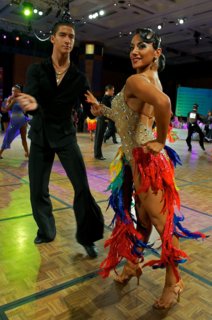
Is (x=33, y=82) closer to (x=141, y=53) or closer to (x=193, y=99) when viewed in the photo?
(x=141, y=53)

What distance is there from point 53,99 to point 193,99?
15.9 meters

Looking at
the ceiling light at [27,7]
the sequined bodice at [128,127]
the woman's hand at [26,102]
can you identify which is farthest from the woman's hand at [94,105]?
the ceiling light at [27,7]

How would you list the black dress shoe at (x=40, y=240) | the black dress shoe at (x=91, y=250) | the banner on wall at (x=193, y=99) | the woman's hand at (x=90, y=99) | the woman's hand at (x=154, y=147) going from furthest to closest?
the banner on wall at (x=193, y=99)
the black dress shoe at (x=40, y=240)
the black dress shoe at (x=91, y=250)
the woman's hand at (x=90, y=99)
the woman's hand at (x=154, y=147)

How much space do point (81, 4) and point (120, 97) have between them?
9505 millimetres

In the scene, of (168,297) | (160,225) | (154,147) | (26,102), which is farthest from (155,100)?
(168,297)

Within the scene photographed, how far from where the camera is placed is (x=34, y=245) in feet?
8.22

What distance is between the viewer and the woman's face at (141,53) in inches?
64.7

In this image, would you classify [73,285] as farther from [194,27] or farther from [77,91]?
[194,27]

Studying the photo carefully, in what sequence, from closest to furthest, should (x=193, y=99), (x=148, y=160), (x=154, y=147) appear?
(x=154, y=147) < (x=148, y=160) < (x=193, y=99)

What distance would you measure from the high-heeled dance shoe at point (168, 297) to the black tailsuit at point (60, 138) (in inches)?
28.5

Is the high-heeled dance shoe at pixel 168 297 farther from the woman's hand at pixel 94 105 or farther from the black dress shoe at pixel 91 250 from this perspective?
the woman's hand at pixel 94 105

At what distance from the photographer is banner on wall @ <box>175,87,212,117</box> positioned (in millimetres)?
16641

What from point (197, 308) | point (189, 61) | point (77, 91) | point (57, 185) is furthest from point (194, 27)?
point (197, 308)

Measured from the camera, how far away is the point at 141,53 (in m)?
1.64
